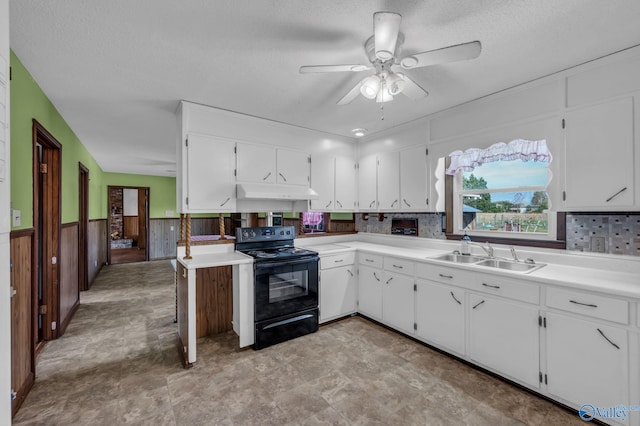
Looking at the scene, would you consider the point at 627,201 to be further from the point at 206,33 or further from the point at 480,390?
the point at 206,33

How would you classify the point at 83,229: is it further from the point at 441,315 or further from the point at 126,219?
the point at 126,219

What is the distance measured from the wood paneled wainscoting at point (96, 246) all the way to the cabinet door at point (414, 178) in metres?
5.17

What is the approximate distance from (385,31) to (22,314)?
3120mm

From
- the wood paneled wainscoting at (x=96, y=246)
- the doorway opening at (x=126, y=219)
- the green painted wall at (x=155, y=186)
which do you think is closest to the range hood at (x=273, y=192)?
the wood paneled wainscoting at (x=96, y=246)

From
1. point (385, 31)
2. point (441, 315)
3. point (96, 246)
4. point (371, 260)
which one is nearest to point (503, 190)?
point (441, 315)

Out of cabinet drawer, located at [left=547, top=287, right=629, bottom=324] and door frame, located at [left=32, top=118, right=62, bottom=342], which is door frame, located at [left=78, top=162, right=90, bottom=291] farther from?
cabinet drawer, located at [left=547, top=287, right=629, bottom=324]

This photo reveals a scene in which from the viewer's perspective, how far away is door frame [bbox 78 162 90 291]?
451 centimetres

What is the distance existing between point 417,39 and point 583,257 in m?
2.11

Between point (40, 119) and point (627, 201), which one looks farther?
point (40, 119)

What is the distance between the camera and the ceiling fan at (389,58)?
1.45m

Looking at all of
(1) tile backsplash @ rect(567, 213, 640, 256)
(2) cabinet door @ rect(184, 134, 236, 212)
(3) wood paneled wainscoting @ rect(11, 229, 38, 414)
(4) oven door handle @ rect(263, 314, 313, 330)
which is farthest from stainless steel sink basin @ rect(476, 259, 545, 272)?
(3) wood paneled wainscoting @ rect(11, 229, 38, 414)

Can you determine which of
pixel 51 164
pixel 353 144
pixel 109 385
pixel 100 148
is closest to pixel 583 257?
pixel 353 144

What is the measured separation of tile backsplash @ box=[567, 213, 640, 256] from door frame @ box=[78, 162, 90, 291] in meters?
6.22

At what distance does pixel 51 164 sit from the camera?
305cm
